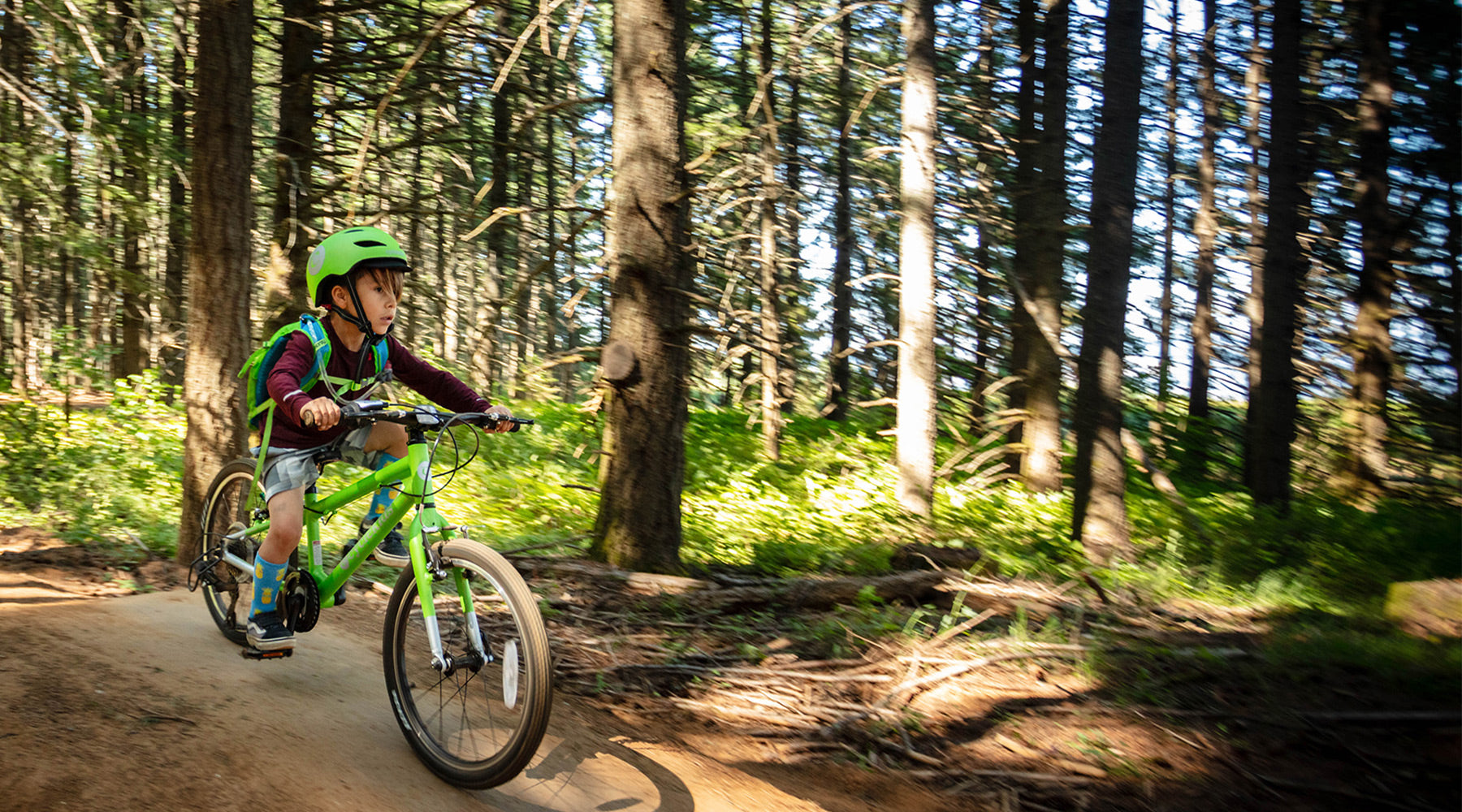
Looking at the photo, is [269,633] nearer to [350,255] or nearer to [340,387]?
[340,387]

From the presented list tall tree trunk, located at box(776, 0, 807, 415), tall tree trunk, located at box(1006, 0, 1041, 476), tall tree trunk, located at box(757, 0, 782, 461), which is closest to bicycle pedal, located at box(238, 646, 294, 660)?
tall tree trunk, located at box(757, 0, 782, 461)

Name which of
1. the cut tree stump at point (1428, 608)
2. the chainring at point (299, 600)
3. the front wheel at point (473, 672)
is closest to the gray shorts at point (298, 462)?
the chainring at point (299, 600)

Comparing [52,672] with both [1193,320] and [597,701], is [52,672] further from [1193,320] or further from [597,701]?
[1193,320]

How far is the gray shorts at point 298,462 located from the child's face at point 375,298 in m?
0.51

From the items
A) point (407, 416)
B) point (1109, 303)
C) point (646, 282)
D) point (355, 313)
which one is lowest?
point (407, 416)

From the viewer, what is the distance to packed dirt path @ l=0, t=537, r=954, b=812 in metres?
3.35

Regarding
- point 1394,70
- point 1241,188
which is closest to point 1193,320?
point 1241,188

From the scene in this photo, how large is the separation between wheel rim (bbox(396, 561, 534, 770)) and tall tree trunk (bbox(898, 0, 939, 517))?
849 cm

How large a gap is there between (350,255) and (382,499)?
3.85 ft

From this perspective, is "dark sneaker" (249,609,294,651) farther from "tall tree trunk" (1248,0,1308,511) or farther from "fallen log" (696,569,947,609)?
"tall tree trunk" (1248,0,1308,511)

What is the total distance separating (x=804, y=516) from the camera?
1138cm

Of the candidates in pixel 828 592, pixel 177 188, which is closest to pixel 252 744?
pixel 828 592

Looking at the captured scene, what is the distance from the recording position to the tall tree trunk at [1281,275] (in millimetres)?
13125

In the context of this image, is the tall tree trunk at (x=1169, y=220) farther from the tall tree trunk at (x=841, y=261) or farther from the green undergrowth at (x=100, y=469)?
the green undergrowth at (x=100, y=469)
